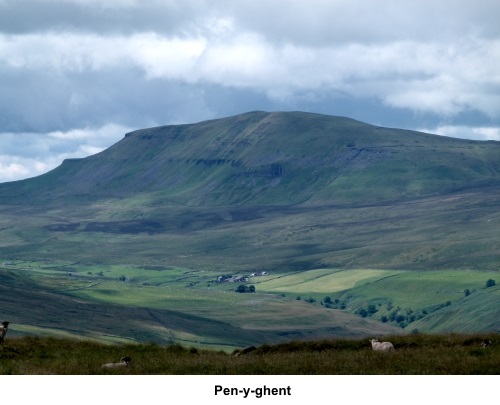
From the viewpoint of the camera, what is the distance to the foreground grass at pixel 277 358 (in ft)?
124

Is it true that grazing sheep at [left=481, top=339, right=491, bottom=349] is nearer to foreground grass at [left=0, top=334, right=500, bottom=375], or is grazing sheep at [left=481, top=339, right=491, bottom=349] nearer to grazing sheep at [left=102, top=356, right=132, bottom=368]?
foreground grass at [left=0, top=334, right=500, bottom=375]

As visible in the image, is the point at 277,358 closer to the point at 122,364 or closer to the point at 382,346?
the point at 382,346

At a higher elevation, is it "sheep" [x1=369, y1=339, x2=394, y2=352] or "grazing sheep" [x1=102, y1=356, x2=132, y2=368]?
"grazing sheep" [x1=102, y1=356, x2=132, y2=368]

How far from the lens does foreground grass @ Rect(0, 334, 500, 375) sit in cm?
3775

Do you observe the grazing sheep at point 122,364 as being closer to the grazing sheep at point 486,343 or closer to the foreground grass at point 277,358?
the foreground grass at point 277,358

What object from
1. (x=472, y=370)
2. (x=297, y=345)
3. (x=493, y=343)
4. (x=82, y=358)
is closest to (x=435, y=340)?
(x=493, y=343)

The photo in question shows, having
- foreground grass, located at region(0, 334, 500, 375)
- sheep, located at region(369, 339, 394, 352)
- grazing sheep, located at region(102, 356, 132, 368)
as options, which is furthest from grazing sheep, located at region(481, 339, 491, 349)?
grazing sheep, located at region(102, 356, 132, 368)

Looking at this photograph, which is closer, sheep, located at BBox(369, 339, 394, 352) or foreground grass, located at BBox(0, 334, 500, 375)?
foreground grass, located at BBox(0, 334, 500, 375)

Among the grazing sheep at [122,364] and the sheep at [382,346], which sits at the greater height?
the grazing sheep at [122,364]

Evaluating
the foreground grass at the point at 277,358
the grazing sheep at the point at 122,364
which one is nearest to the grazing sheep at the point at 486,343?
the foreground grass at the point at 277,358

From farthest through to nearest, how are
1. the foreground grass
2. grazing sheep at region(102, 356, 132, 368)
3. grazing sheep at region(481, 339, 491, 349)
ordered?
1. grazing sheep at region(481, 339, 491, 349)
2. grazing sheep at region(102, 356, 132, 368)
3. the foreground grass

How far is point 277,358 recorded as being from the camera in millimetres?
42344

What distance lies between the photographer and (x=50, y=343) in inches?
1881
